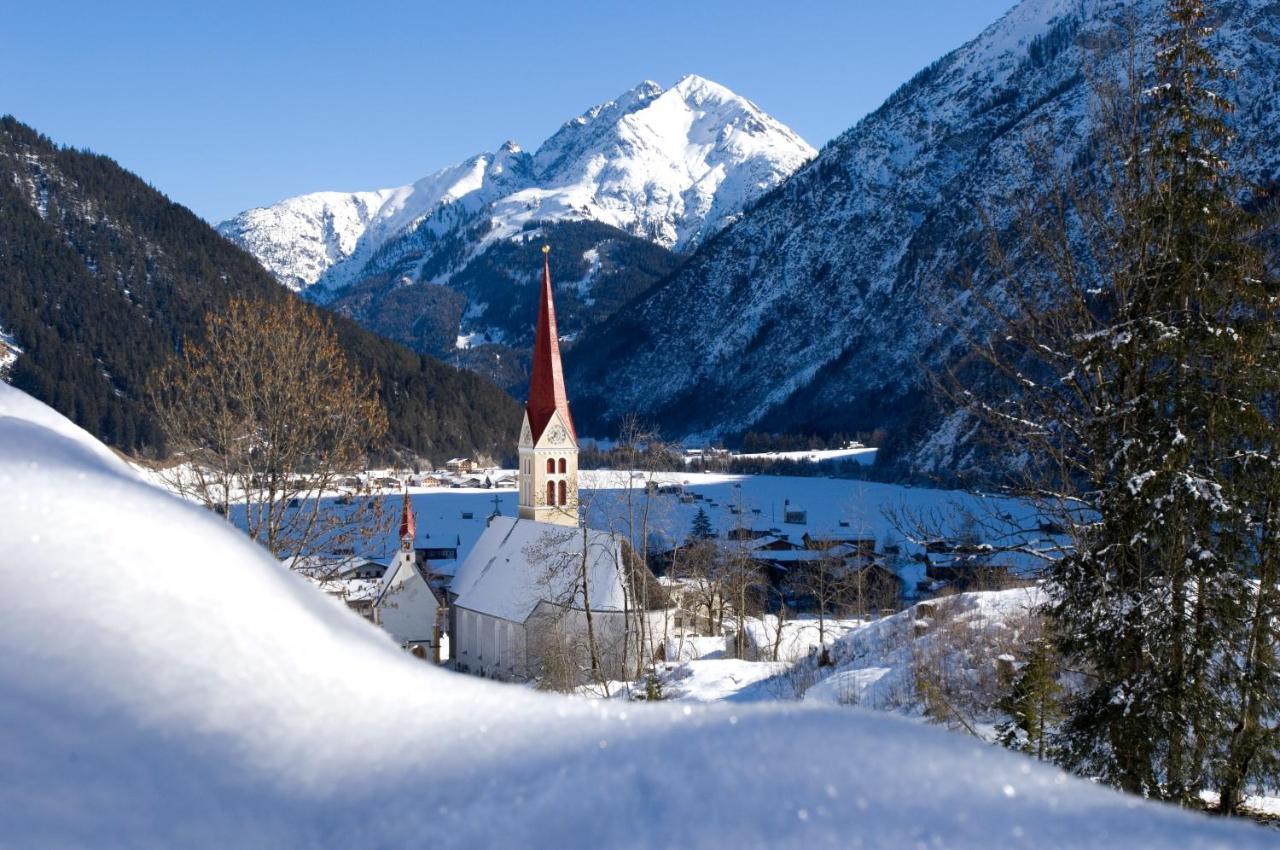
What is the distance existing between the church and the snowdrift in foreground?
23345 mm

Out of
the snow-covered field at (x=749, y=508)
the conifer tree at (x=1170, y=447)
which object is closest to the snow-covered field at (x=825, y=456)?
the snow-covered field at (x=749, y=508)

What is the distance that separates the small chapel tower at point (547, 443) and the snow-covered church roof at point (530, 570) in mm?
1264

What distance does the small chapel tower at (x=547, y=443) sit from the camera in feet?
114

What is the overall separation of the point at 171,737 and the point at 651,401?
17330 cm

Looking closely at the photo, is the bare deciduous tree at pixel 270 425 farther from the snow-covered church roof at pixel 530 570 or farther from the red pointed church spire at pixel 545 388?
the red pointed church spire at pixel 545 388

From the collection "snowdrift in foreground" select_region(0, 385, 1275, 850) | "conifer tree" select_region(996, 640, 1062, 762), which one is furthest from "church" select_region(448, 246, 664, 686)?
"snowdrift in foreground" select_region(0, 385, 1275, 850)

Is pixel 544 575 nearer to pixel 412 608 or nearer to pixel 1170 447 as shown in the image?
pixel 412 608

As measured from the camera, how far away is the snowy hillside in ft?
462

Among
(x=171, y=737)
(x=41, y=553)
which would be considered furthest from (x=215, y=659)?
(x=41, y=553)

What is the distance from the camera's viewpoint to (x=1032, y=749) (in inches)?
337

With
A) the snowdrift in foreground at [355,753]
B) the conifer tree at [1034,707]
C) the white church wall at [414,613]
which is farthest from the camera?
the white church wall at [414,613]

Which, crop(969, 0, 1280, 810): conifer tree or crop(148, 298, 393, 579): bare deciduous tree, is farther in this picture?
crop(148, 298, 393, 579): bare deciduous tree

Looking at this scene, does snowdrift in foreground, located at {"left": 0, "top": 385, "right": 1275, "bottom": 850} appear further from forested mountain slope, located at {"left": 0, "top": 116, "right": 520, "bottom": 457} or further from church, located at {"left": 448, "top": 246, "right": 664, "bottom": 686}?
forested mountain slope, located at {"left": 0, "top": 116, "right": 520, "bottom": 457}

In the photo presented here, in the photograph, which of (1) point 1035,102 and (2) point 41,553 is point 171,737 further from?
(1) point 1035,102
